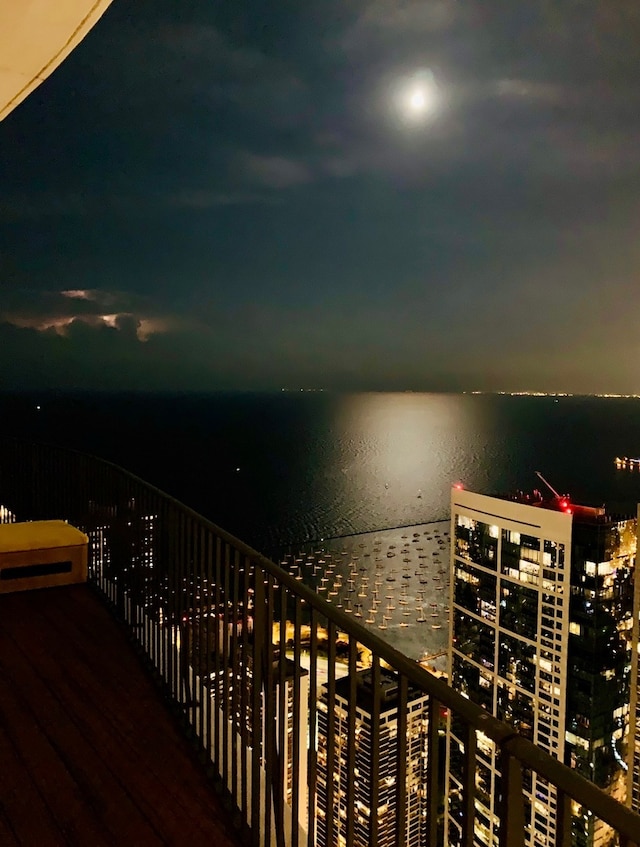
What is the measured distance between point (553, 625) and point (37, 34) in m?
23.2

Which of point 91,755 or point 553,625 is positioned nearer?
point 91,755

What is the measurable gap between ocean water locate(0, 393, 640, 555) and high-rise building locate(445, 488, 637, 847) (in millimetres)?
10026

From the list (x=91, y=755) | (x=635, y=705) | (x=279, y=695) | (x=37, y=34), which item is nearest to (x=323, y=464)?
(x=635, y=705)

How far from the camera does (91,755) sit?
263cm

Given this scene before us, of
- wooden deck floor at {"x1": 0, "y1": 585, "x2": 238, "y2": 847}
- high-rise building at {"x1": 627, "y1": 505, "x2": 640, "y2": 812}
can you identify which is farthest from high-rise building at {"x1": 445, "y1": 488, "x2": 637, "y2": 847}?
wooden deck floor at {"x1": 0, "y1": 585, "x2": 238, "y2": 847}

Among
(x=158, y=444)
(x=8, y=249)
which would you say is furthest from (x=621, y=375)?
(x=8, y=249)

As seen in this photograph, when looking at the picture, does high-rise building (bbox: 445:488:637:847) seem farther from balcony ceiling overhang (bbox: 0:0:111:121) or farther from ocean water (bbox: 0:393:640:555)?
balcony ceiling overhang (bbox: 0:0:111:121)

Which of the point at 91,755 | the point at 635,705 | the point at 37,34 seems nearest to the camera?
the point at 91,755

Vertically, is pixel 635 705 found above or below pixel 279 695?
below

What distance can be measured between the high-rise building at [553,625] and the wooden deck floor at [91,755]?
20.0 m

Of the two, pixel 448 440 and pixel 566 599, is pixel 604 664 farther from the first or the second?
pixel 448 440

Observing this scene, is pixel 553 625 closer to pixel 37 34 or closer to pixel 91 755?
pixel 91 755

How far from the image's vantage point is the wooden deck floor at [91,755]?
2.22m

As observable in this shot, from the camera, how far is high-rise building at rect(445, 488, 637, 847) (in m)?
20.3
